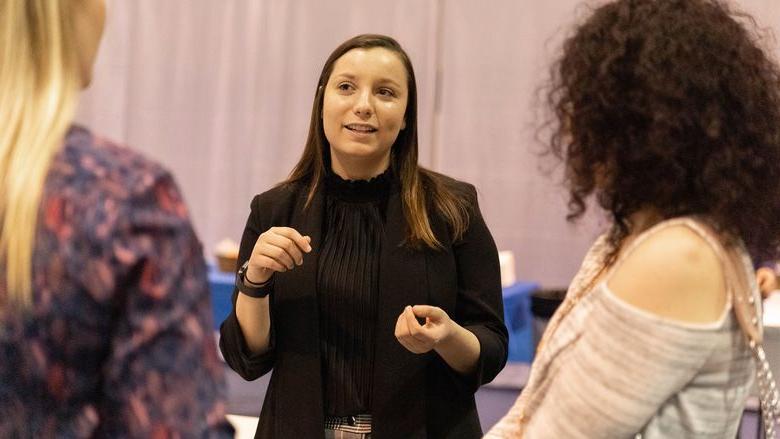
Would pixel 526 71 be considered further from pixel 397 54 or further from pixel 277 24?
pixel 397 54

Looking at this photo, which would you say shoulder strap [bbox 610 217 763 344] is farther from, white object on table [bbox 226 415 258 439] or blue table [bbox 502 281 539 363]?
blue table [bbox 502 281 539 363]

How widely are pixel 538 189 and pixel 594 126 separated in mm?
3501

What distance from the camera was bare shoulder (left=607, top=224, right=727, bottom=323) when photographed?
3.07ft

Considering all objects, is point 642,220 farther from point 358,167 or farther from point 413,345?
point 358,167

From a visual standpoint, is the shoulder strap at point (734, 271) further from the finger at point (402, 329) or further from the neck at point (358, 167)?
the neck at point (358, 167)

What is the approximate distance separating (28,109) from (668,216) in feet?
2.17

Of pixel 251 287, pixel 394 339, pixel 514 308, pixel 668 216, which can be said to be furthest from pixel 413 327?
pixel 514 308

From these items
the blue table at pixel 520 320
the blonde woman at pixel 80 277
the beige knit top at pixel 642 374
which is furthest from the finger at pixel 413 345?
the blue table at pixel 520 320

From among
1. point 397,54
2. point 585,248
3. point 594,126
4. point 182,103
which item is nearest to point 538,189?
point 585,248

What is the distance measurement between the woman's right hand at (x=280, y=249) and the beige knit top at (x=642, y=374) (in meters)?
0.64

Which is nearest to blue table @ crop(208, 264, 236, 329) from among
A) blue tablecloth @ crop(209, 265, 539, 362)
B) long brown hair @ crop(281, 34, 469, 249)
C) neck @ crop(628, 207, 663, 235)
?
blue tablecloth @ crop(209, 265, 539, 362)

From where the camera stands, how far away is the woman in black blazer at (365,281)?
1.66 m

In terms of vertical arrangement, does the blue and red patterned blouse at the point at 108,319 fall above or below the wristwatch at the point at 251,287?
above

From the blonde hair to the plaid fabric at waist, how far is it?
0.98 m
